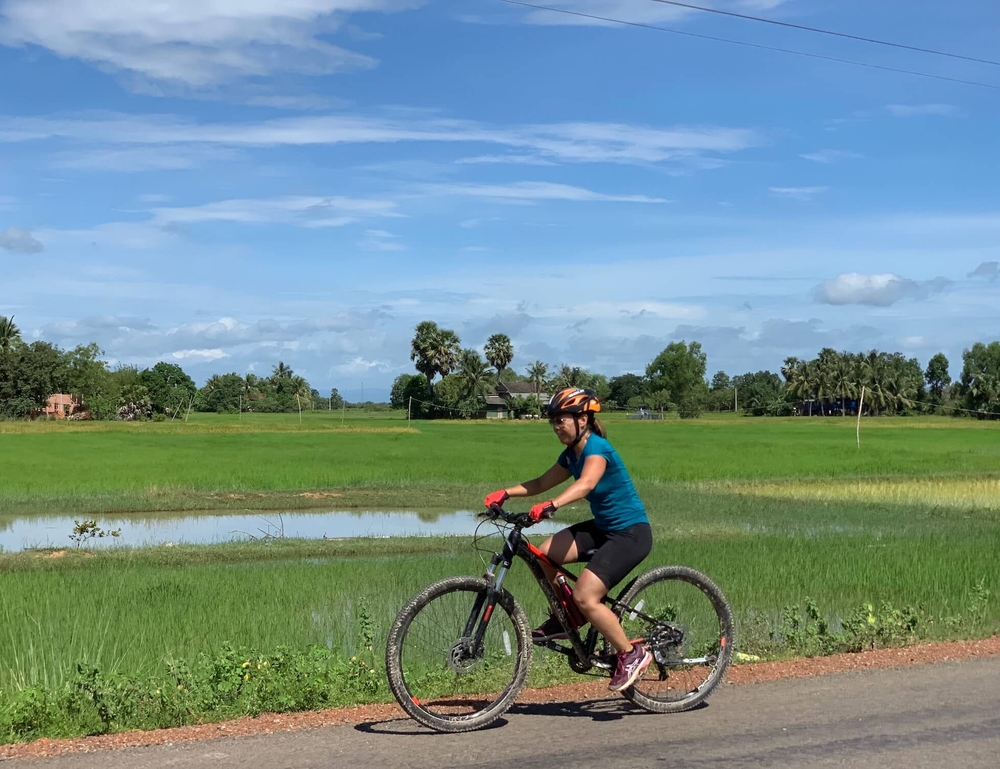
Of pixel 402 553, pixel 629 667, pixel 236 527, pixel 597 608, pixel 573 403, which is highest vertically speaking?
pixel 573 403

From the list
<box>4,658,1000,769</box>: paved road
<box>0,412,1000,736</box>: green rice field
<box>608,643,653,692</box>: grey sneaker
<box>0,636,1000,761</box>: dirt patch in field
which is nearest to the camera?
<box>4,658,1000,769</box>: paved road

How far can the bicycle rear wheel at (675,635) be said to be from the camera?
643 centimetres

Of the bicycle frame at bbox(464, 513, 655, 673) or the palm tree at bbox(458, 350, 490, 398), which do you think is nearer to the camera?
the bicycle frame at bbox(464, 513, 655, 673)

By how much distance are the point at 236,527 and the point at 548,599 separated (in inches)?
667

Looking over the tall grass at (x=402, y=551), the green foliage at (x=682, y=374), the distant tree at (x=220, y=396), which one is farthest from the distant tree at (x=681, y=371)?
the tall grass at (x=402, y=551)

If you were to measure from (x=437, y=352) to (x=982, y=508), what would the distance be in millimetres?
96253

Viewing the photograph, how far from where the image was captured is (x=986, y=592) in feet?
32.7

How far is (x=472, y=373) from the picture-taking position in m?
117

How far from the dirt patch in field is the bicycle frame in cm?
48

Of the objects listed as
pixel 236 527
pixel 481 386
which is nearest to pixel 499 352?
pixel 481 386

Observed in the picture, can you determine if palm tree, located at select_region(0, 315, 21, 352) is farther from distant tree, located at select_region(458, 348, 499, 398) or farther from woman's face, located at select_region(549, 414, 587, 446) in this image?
woman's face, located at select_region(549, 414, 587, 446)

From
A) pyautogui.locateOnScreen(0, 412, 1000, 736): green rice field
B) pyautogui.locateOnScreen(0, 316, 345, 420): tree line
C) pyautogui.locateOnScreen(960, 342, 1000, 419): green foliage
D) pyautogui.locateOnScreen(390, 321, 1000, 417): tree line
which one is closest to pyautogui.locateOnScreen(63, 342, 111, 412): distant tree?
pyautogui.locateOnScreen(0, 316, 345, 420): tree line

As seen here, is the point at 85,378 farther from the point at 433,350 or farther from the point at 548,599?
the point at 548,599

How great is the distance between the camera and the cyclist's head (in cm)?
601
